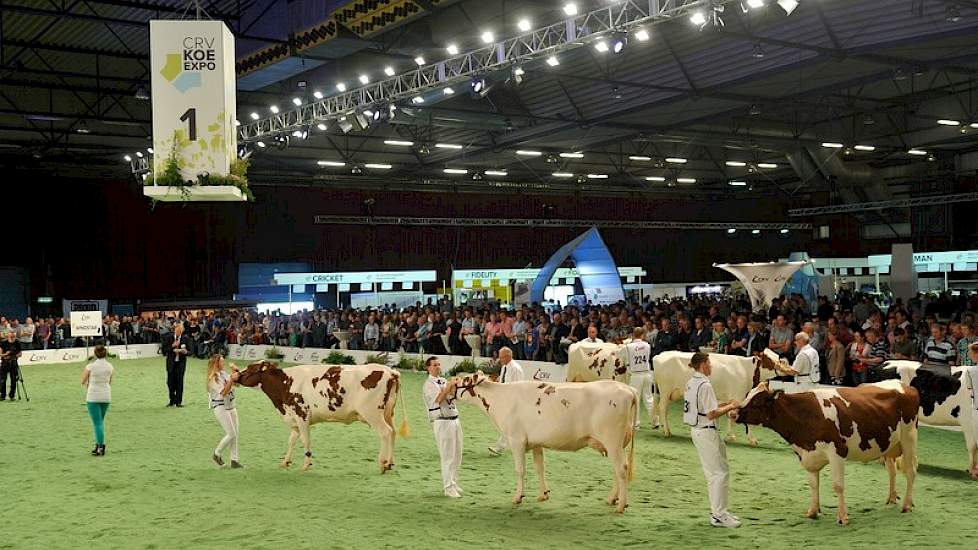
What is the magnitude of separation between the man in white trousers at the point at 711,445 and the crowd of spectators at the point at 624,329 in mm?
6304

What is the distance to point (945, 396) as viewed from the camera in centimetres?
992

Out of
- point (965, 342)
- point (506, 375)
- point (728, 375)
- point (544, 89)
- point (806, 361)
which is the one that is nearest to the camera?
point (506, 375)

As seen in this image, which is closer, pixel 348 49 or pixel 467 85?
pixel 467 85

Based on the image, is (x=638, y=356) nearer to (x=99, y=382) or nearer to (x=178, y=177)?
(x=178, y=177)

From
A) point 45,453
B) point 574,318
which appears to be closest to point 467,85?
point 574,318

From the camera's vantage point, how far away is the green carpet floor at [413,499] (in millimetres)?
7609

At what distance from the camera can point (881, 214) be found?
41.2 metres

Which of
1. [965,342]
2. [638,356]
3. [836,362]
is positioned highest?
[965,342]

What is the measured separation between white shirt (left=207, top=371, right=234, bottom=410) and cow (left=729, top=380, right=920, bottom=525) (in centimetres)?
604

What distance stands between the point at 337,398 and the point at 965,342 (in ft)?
30.3

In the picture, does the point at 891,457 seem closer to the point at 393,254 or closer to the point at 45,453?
the point at 45,453

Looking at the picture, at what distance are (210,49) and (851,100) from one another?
73.6 feet

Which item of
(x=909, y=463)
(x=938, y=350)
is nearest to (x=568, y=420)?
(x=909, y=463)

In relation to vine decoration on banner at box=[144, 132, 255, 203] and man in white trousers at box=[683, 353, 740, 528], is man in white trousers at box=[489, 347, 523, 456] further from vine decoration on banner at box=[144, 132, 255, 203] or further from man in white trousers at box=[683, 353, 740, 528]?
vine decoration on banner at box=[144, 132, 255, 203]
